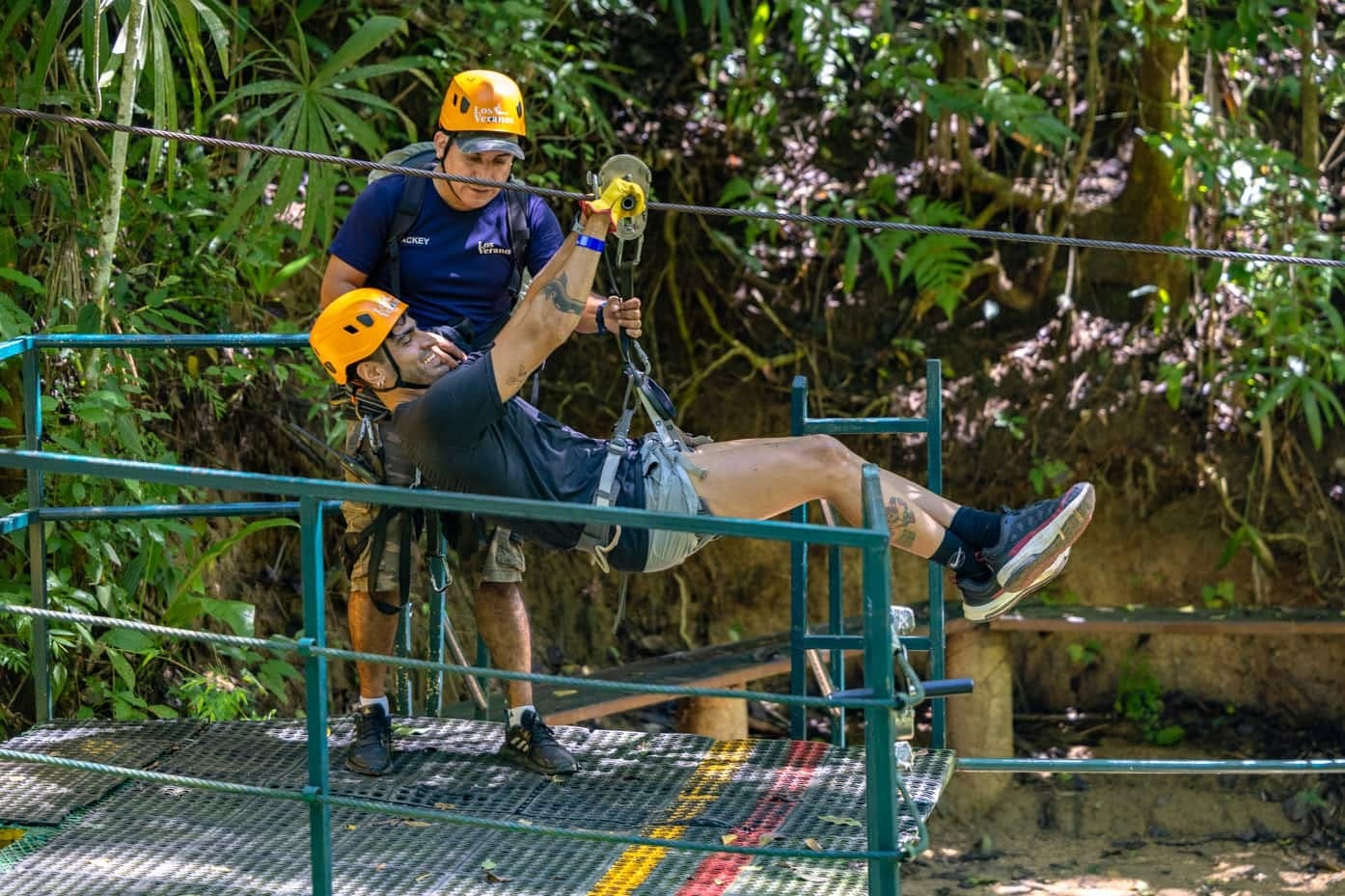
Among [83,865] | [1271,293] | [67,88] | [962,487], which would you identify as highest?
[67,88]

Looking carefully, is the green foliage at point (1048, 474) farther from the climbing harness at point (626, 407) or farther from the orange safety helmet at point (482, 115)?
the orange safety helmet at point (482, 115)

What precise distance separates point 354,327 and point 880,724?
1818mm

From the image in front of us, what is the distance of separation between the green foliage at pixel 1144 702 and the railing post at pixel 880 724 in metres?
5.75

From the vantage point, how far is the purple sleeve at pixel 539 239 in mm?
4973

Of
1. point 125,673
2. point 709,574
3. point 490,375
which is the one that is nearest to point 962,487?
point 709,574

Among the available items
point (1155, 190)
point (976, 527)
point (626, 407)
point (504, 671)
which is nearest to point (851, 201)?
point (1155, 190)

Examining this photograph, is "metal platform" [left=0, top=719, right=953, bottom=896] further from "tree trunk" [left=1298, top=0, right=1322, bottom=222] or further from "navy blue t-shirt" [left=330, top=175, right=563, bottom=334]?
"tree trunk" [left=1298, top=0, right=1322, bottom=222]

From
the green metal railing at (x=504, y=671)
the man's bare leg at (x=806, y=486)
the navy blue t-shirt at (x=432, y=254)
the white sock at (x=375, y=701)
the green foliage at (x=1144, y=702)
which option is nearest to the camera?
the green metal railing at (x=504, y=671)

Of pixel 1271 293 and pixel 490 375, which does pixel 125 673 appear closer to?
pixel 490 375

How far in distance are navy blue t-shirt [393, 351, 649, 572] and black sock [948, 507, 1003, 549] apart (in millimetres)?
837

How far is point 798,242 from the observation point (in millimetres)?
9047

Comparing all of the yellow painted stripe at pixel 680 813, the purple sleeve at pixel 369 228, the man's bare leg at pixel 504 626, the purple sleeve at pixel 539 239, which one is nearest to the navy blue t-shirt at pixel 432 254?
the purple sleeve at pixel 369 228

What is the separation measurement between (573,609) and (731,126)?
2697 mm

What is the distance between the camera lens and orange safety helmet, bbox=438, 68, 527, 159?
4688mm
